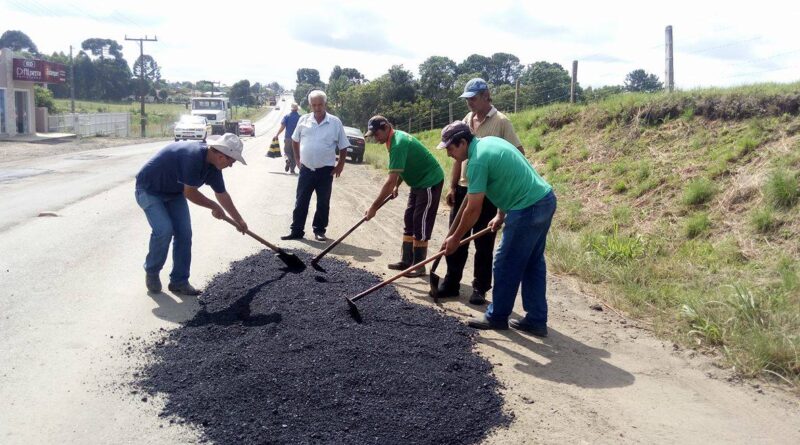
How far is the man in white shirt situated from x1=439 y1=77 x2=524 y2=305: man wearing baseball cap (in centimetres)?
249

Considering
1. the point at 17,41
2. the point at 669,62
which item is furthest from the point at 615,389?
the point at 17,41

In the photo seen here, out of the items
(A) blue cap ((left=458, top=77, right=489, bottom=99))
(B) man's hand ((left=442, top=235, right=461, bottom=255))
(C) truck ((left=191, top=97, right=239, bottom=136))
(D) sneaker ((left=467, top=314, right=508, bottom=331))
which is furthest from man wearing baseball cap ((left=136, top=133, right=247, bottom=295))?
(C) truck ((left=191, top=97, right=239, bottom=136))

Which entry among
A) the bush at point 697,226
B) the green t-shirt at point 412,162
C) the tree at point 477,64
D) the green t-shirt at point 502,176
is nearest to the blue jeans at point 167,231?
the green t-shirt at point 412,162

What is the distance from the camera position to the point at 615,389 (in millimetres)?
4453

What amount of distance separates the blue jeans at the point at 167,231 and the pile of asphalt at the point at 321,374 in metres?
0.46

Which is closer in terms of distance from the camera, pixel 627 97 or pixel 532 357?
pixel 532 357

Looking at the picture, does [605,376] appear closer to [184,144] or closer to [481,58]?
[184,144]

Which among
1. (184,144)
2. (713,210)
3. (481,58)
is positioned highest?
(481,58)

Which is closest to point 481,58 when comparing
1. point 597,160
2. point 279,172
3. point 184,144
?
point 279,172

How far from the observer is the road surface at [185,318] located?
12.4ft

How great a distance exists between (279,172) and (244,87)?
4676 inches

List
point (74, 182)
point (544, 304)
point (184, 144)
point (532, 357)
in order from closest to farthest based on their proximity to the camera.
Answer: point (532, 357) < point (544, 304) < point (184, 144) < point (74, 182)

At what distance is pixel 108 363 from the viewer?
4.47m

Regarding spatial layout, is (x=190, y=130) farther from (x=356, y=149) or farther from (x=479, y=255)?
(x=479, y=255)
